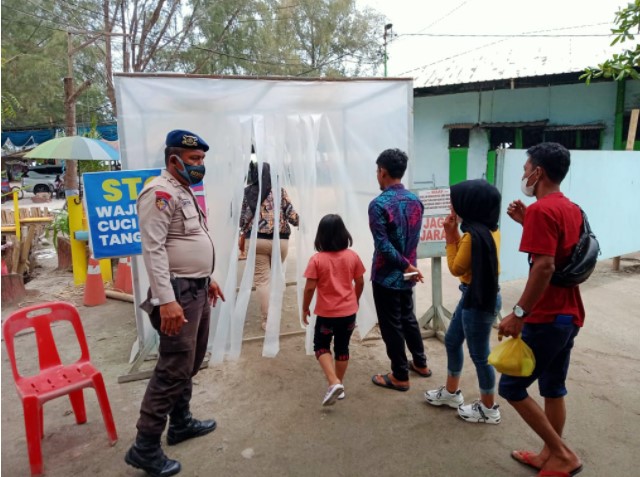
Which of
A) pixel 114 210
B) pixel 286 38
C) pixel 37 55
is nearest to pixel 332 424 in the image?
pixel 114 210

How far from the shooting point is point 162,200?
2205 mm

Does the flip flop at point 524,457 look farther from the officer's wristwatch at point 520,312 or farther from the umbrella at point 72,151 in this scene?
the umbrella at point 72,151

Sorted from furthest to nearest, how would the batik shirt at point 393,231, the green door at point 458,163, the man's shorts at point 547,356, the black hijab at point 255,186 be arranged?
the green door at point 458,163 → the black hijab at point 255,186 → the batik shirt at point 393,231 → the man's shorts at point 547,356

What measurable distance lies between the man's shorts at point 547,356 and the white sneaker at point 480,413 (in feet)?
1.94

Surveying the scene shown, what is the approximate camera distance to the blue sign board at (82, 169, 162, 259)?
10.6 ft

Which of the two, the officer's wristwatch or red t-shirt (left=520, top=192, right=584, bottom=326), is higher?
red t-shirt (left=520, top=192, right=584, bottom=326)

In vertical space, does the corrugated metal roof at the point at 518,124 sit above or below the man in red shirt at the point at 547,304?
above

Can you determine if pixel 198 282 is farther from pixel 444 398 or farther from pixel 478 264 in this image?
pixel 444 398

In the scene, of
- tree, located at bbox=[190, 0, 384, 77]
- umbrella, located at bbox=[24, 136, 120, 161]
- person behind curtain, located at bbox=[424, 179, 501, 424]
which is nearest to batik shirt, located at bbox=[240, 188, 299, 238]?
person behind curtain, located at bbox=[424, 179, 501, 424]

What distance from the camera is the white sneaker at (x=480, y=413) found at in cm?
274

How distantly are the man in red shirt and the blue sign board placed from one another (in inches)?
99.6

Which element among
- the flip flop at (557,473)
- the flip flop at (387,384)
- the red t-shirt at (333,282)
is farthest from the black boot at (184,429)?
the flip flop at (557,473)

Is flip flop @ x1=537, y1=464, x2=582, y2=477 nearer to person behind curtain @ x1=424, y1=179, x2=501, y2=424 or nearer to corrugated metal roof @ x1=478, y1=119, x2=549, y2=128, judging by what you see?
person behind curtain @ x1=424, y1=179, x2=501, y2=424

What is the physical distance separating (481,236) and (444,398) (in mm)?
1177
